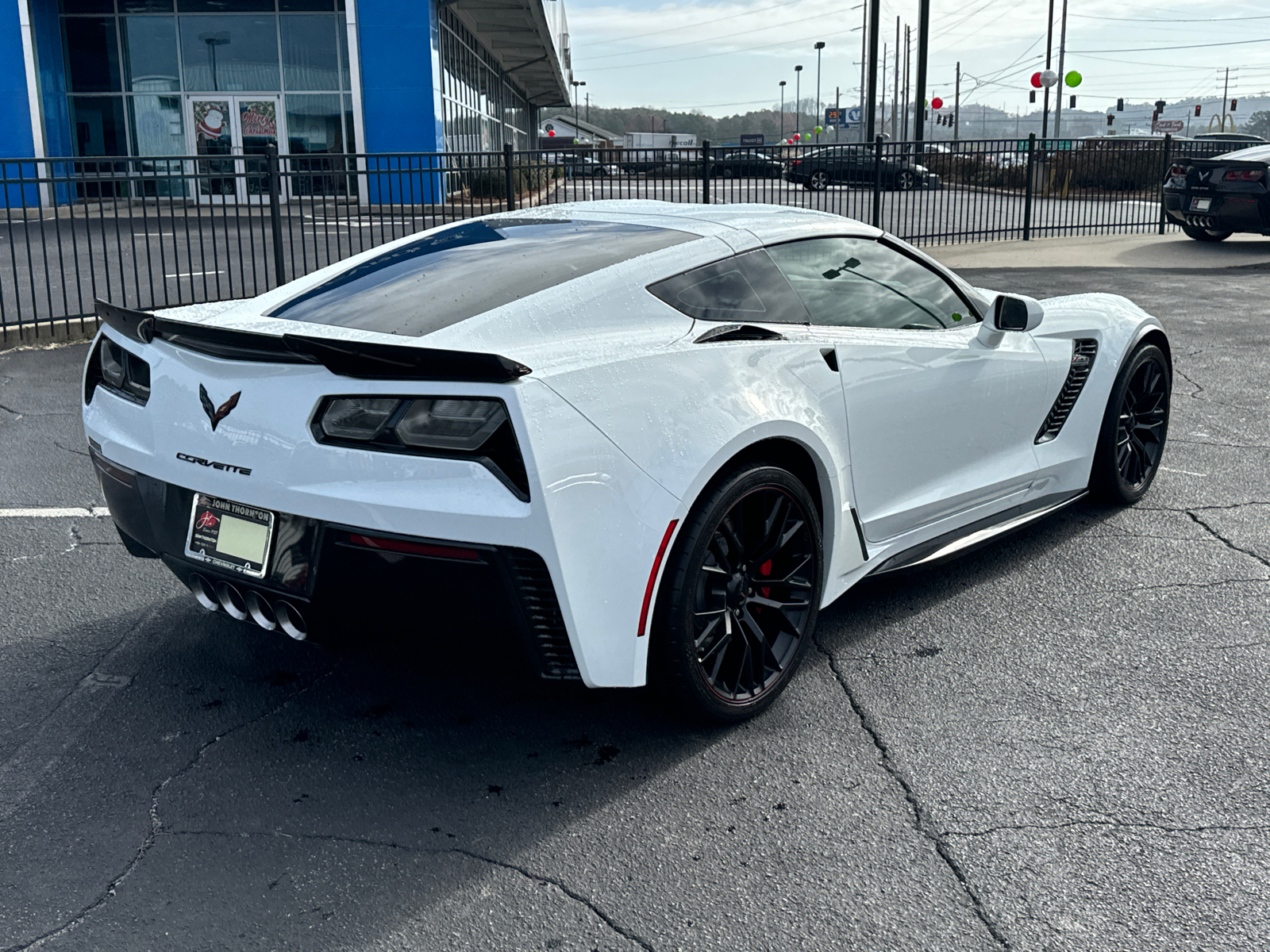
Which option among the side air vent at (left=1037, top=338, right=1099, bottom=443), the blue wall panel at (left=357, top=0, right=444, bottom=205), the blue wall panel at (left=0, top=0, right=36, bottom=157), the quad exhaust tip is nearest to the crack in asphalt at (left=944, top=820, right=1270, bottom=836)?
the quad exhaust tip

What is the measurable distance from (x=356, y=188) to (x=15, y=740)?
1036 cm

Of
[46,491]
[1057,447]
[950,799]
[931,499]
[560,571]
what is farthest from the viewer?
[46,491]

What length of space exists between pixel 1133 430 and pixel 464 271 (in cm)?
331

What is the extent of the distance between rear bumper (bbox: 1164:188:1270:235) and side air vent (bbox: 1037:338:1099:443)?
13.9 meters

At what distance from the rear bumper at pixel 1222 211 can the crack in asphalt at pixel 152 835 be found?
16.8 m

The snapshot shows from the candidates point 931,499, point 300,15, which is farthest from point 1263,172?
point 300,15

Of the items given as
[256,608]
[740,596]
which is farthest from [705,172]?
[256,608]

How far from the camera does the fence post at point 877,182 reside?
16.8 metres

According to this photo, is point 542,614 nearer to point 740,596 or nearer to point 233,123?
point 740,596

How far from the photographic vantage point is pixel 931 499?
4.06 meters

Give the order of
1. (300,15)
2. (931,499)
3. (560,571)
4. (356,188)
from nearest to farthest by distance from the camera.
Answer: (560,571) → (931,499) → (356,188) → (300,15)

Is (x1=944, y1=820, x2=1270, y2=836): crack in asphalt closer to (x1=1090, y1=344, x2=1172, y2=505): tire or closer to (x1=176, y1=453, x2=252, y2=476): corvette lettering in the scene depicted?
(x1=176, y1=453, x2=252, y2=476): corvette lettering

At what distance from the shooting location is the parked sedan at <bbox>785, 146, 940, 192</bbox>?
16578 mm

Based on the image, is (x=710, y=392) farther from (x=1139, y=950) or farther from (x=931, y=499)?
(x=1139, y=950)
